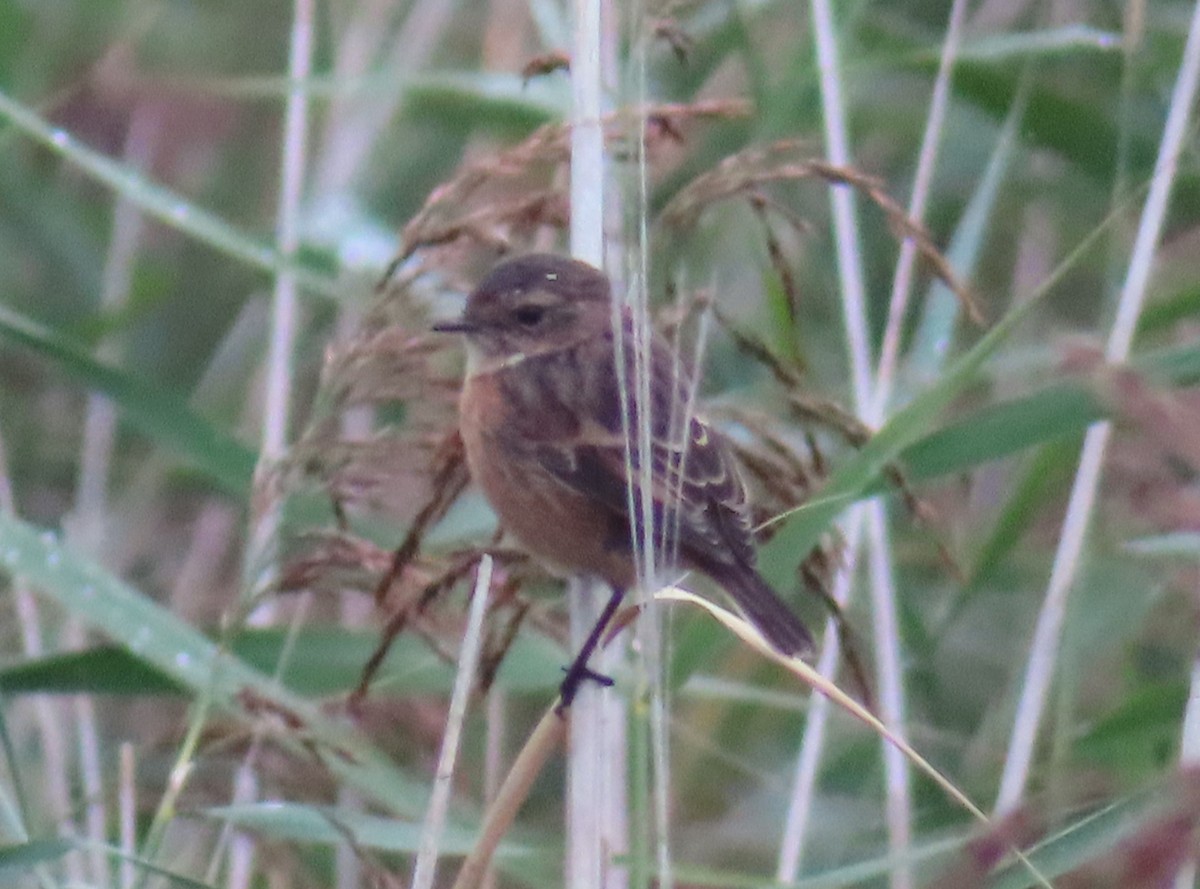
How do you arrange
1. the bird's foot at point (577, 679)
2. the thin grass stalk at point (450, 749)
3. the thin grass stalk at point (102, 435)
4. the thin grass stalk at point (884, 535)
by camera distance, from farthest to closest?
the thin grass stalk at point (102, 435) < the thin grass stalk at point (884, 535) < the bird's foot at point (577, 679) < the thin grass stalk at point (450, 749)

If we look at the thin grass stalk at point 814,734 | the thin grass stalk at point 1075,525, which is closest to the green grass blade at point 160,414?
the thin grass stalk at point 814,734

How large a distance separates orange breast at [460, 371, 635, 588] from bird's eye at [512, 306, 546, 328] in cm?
15

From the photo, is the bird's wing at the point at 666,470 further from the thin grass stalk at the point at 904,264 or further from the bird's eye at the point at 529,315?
the thin grass stalk at the point at 904,264

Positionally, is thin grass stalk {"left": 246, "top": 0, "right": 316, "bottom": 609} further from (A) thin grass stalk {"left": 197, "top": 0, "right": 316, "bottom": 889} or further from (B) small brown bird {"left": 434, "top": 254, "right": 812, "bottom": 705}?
(B) small brown bird {"left": 434, "top": 254, "right": 812, "bottom": 705}

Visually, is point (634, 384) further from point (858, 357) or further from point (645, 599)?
point (645, 599)

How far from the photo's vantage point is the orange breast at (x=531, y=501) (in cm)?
276

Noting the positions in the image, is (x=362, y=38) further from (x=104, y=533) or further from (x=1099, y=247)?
(x=1099, y=247)

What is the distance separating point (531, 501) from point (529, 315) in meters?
0.40

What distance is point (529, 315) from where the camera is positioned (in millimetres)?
3111

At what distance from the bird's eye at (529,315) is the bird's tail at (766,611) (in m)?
0.67

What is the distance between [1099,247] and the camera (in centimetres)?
394

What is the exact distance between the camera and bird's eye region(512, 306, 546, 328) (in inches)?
121

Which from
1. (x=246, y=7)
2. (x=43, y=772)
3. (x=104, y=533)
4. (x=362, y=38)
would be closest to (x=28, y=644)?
(x=43, y=772)

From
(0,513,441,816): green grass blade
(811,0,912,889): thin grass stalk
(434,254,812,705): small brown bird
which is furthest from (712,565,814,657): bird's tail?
(0,513,441,816): green grass blade
